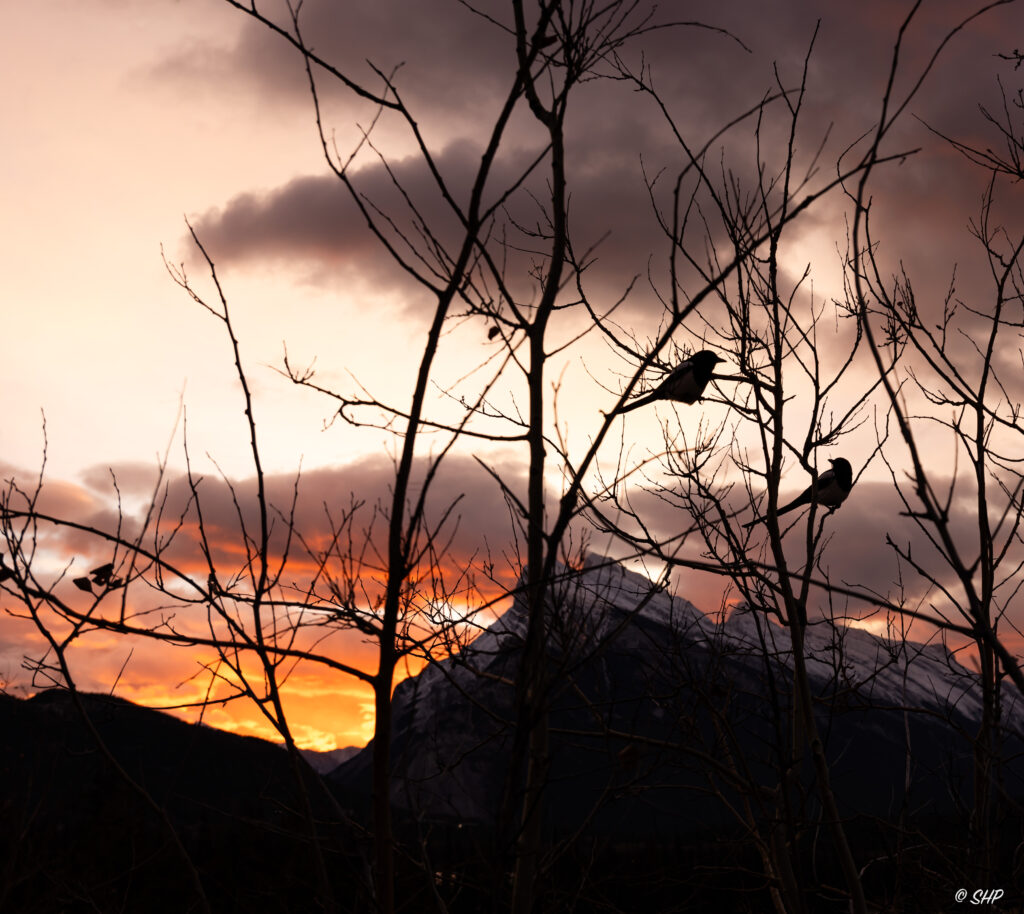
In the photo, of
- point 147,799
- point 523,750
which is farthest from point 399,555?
point 147,799

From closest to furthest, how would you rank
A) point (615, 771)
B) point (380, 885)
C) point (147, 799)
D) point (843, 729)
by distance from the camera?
point (380, 885) → point (147, 799) → point (615, 771) → point (843, 729)

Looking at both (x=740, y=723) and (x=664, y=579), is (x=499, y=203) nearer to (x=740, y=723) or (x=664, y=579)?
(x=664, y=579)

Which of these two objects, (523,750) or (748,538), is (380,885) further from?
(748,538)

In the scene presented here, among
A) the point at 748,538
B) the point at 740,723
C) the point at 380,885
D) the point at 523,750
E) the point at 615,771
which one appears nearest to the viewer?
the point at 523,750

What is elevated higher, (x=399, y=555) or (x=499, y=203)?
(x=499, y=203)

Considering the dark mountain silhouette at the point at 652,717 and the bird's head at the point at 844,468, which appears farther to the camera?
the bird's head at the point at 844,468

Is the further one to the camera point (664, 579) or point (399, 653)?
point (664, 579)

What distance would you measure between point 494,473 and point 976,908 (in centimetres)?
488

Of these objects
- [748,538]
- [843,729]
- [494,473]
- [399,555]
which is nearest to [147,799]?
[399,555]

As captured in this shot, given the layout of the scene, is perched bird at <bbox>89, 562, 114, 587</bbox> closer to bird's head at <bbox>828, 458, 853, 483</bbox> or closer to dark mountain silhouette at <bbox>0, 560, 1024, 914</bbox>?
dark mountain silhouette at <bbox>0, 560, 1024, 914</bbox>

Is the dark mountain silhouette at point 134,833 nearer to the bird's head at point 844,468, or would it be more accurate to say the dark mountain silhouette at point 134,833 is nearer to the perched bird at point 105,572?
the perched bird at point 105,572

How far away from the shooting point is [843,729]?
419ft

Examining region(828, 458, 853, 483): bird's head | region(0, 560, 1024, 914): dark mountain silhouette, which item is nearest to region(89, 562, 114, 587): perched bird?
region(0, 560, 1024, 914): dark mountain silhouette

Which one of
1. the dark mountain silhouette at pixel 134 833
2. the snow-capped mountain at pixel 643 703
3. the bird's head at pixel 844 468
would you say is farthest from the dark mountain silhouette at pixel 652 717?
the bird's head at pixel 844 468
